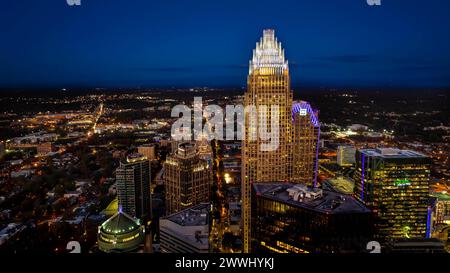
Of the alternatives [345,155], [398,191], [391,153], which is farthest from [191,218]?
[345,155]

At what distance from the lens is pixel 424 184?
7219 millimetres

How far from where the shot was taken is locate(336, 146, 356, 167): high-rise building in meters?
11.9

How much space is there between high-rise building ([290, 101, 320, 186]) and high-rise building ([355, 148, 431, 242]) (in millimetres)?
1076

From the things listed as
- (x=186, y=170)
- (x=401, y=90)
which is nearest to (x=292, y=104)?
(x=401, y=90)

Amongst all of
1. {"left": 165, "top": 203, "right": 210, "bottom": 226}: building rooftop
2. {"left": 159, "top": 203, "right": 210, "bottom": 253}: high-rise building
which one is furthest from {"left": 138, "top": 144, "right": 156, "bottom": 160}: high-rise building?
{"left": 159, "top": 203, "right": 210, "bottom": 253}: high-rise building

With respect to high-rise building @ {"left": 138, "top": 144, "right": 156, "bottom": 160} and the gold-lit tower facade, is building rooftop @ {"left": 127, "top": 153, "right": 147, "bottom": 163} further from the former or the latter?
high-rise building @ {"left": 138, "top": 144, "right": 156, "bottom": 160}

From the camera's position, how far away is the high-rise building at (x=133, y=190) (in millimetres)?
8531

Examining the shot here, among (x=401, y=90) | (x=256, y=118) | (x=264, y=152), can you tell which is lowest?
(x=264, y=152)

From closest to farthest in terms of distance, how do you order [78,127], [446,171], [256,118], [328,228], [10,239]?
[328,228] < [10,239] < [256,118] < [446,171] < [78,127]

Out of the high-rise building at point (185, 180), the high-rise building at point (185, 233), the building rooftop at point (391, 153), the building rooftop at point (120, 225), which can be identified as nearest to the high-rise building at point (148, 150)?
the high-rise building at point (185, 180)

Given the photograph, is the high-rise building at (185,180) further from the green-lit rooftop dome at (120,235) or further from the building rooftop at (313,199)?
the building rooftop at (313,199)

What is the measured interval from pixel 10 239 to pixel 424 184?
812 centimetres

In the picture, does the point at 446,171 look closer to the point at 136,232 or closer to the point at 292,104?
the point at 292,104

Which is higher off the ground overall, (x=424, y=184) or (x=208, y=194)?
(x=424, y=184)
